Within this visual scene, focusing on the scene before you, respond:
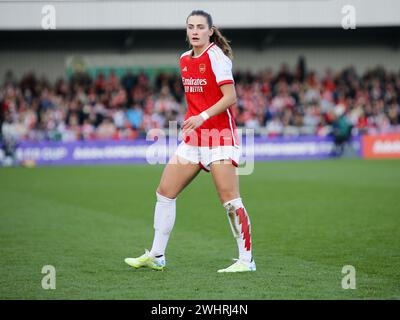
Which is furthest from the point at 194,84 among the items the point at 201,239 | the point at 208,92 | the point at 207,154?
the point at 201,239

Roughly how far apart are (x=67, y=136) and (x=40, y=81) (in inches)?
207

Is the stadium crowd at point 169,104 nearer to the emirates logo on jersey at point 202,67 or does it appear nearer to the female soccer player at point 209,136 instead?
the female soccer player at point 209,136

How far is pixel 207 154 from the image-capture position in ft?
23.1

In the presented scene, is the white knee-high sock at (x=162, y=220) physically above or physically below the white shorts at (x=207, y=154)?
below

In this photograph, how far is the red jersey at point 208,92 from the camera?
22.5ft

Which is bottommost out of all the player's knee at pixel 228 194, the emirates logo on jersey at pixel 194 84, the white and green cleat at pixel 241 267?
the white and green cleat at pixel 241 267

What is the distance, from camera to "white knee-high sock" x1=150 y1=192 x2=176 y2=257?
23.7 ft

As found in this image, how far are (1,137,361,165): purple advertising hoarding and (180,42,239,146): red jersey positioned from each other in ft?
53.9

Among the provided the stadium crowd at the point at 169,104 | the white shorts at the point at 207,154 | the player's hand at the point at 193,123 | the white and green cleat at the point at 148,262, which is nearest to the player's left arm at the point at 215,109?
the player's hand at the point at 193,123

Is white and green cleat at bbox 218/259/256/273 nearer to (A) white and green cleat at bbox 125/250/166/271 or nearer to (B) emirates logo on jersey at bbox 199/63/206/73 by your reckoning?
(A) white and green cleat at bbox 125/250/166/271

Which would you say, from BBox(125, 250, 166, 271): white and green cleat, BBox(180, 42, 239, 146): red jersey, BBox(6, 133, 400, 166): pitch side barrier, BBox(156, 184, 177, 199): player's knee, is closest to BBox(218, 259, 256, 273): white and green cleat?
BBox(125, 250, 166, 271): white and green cleat

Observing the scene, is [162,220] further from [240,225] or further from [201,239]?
[201,239]

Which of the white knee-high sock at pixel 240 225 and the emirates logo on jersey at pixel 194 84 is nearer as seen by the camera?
the emirates logo on jersey at pixel 194 84
